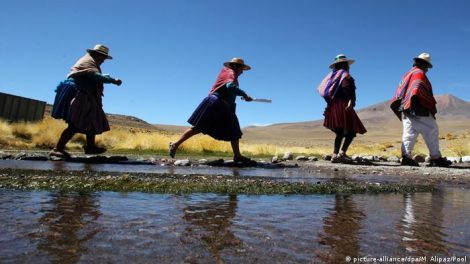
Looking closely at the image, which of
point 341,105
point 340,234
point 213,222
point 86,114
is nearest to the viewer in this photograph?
point 340,234

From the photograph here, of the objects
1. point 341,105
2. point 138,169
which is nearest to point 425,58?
point 341,105

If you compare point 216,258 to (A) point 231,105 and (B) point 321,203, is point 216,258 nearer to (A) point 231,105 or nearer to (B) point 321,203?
(B) point 321,203

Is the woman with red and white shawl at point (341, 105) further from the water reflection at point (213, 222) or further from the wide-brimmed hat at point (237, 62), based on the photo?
the water reflection at point (213, 222)

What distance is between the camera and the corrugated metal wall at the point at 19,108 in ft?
67.4

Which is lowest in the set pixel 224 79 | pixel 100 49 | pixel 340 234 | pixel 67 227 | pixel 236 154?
pixel 67 227

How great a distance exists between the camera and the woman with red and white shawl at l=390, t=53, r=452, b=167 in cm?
925

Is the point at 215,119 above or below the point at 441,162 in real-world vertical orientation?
above

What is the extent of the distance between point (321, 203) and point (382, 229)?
3.37ft

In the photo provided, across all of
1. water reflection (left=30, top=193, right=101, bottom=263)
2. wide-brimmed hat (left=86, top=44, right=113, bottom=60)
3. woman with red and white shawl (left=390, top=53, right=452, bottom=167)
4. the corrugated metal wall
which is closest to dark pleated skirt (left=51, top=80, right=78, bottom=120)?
wide-brimmed hat (left=86, top=44, right=113, bottom=60)

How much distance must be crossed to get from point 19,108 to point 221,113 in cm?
1505

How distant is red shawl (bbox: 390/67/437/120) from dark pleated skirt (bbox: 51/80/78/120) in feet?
19.1

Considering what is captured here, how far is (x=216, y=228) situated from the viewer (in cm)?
262

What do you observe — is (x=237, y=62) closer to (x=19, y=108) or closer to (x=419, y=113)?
(x=419, y=113)

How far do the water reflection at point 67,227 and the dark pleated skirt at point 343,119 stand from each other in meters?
6.81
